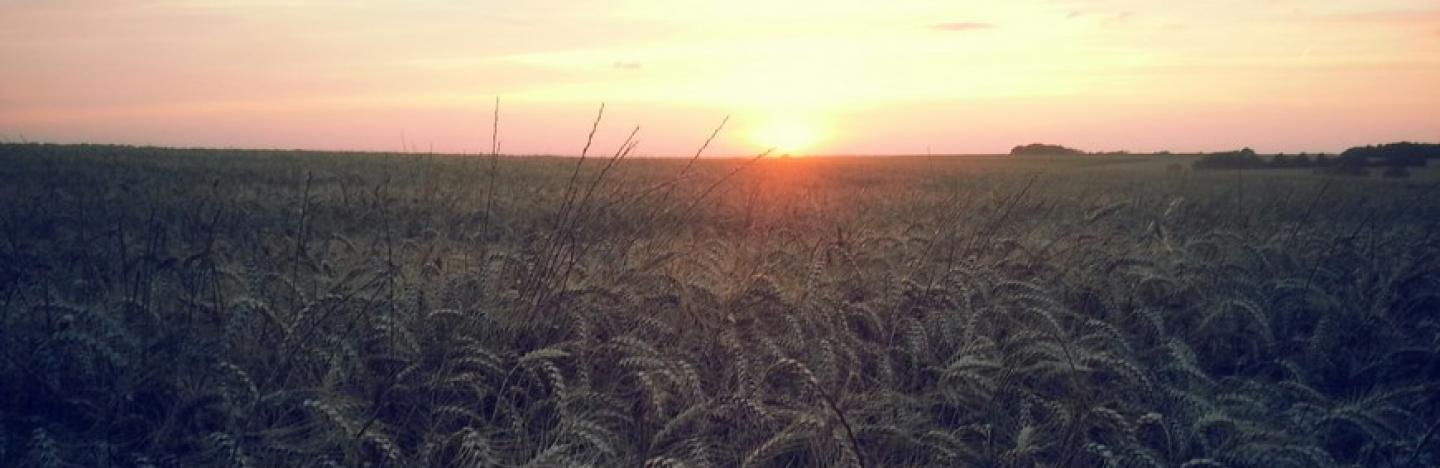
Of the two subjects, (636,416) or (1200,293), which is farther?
(1200,293)

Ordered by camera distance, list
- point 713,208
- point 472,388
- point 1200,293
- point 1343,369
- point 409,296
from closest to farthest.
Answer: point 472,388, point 409,296, point 1343,369, point 1200,293, point 713,208

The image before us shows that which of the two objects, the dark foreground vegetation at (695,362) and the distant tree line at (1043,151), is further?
the distant tree line at (1043,151)

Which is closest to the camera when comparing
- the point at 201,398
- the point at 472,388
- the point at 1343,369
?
the point at 201,398

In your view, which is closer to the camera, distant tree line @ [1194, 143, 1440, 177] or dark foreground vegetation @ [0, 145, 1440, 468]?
dark foreground vegetation @ [0, 145, 1440, 468]

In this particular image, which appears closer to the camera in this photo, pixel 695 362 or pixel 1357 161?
pixel 695 362

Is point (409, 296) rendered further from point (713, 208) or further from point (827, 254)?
point (713, 208)

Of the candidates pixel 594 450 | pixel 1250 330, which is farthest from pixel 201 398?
pixel 1250 330

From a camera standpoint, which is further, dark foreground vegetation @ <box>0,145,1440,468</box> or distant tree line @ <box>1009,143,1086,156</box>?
distant tree line @ <box>1009,143,1086,156</box>

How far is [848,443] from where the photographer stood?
2418 mm

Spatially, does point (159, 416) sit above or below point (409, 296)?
below

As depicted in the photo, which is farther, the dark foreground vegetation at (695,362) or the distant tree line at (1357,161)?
the distant tree line at (1357,161)

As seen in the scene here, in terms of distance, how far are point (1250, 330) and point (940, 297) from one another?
1.31 meters

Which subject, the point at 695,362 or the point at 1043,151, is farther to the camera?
the point at 1043,151

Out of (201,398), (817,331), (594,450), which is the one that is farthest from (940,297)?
(201,398)
